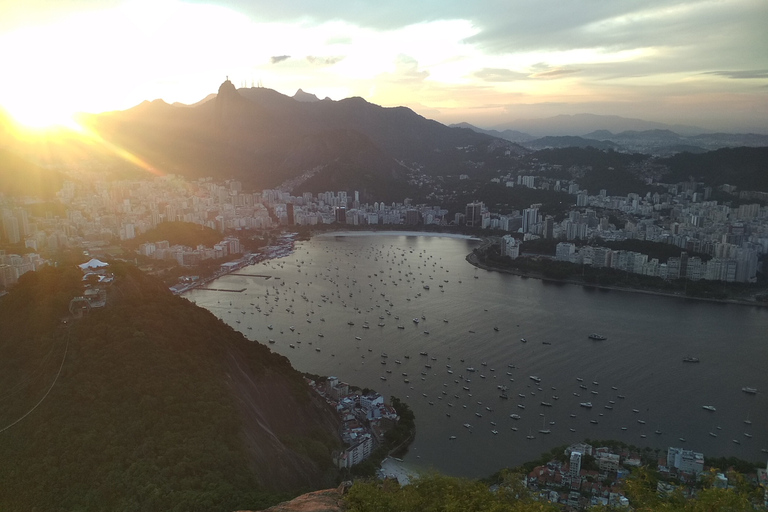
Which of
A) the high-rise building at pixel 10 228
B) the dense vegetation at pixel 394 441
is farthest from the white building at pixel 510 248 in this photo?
the high-rise building at pixel 10 228

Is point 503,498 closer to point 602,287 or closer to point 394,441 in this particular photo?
point 394,441

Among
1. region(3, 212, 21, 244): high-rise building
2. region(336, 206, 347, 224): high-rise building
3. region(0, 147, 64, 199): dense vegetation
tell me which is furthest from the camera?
region(336, 206, 347, 224): high-rise building

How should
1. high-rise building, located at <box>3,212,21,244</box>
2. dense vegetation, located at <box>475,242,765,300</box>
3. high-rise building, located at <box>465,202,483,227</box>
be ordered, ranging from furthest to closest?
high-rise building, located at <box>465,202,483,227</box> < high-rise building, located at <box>3,212,21,244</box> < dense vegetation, located at <box>475,242,765,300</box>

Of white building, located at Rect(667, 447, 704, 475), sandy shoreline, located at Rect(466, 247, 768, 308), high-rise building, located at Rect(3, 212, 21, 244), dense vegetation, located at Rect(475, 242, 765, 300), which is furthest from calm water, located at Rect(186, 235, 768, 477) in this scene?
high-rise building, located at Rect(3, 212, 21, 244)

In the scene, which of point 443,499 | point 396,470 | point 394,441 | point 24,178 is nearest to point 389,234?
point 24,178

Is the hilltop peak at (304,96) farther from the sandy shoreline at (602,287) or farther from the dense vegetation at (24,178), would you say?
the sandy shoreline at (602,287)

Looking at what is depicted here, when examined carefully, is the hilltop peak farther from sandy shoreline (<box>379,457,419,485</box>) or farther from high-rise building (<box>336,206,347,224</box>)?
sandy shoreline (<box>379,457,419,485</box>)
